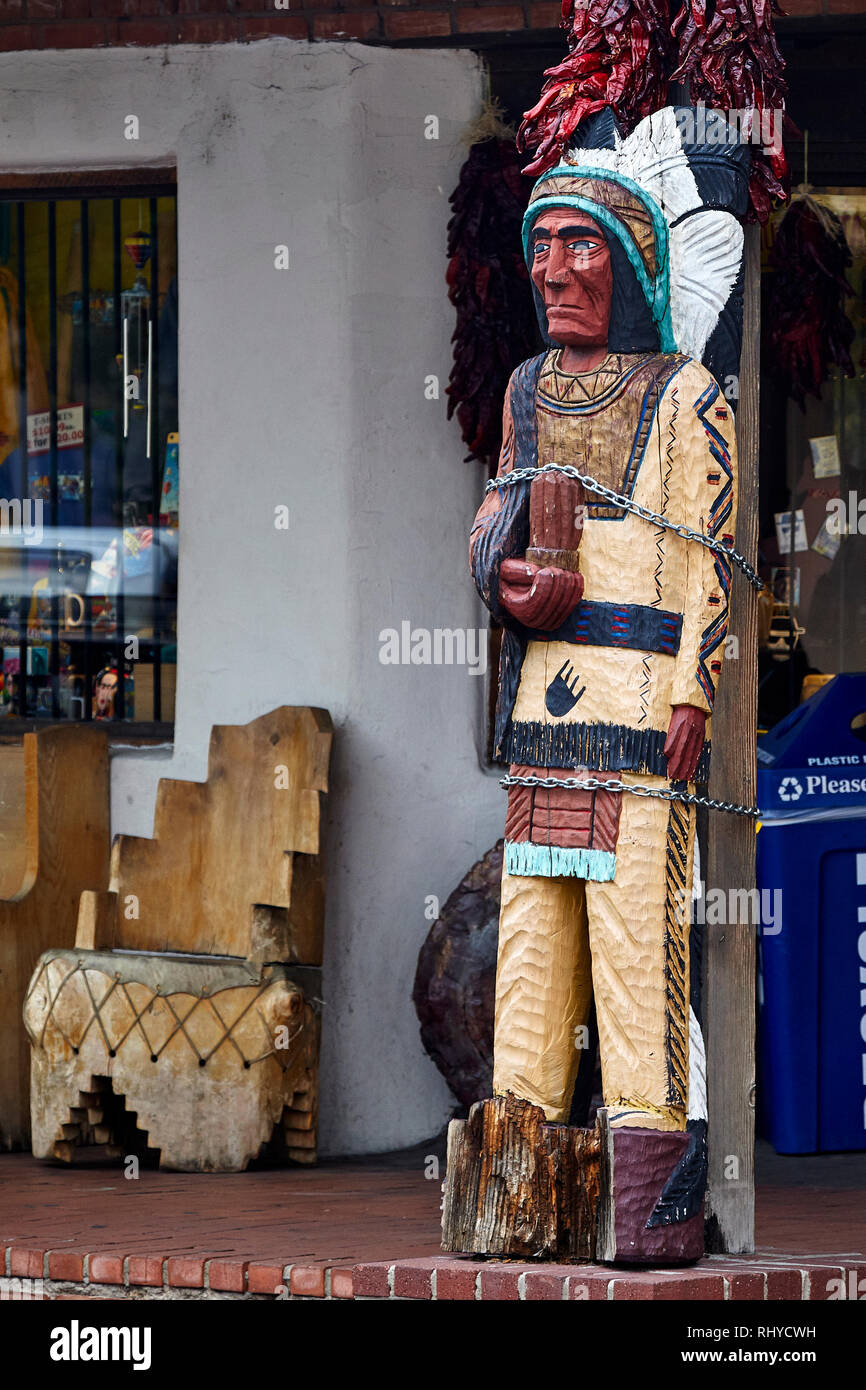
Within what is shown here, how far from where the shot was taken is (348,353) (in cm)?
591

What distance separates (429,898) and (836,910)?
1.22 meters

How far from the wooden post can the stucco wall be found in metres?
1.80

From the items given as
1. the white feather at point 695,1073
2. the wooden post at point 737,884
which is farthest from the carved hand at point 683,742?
the white feather at point 695,1073

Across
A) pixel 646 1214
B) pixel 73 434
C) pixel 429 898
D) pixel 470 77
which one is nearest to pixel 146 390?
pixel 73 434

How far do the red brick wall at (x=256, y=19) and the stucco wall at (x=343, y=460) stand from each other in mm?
63

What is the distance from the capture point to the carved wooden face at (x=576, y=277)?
4078 millimetres

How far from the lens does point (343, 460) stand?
19.4 feet

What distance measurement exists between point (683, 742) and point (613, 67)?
145 cm

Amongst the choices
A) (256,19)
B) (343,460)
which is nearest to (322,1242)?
(343,460)

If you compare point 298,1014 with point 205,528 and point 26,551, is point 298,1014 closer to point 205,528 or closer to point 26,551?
point 205,528

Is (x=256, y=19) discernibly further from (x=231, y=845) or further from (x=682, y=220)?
(x=231, y=845)

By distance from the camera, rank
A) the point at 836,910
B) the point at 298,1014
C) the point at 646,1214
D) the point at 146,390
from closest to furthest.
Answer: the point at 646,1214, the point at 298,1014, the point at 836,910, the point at 146,390
